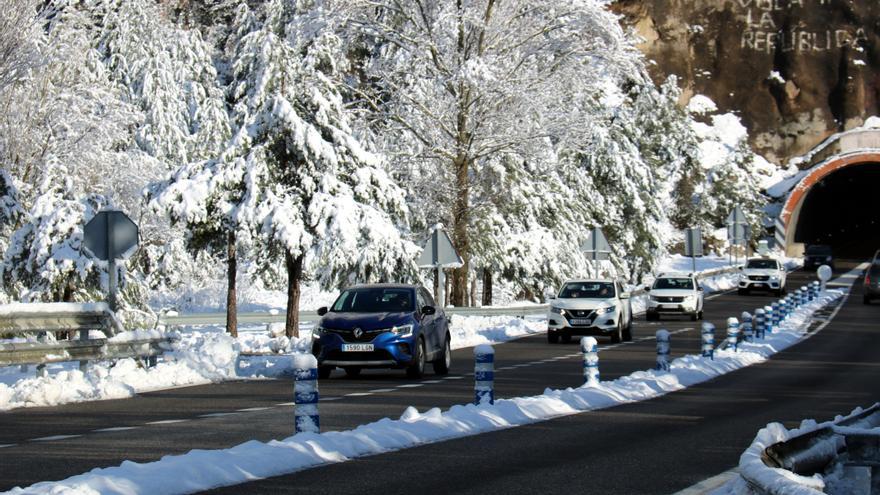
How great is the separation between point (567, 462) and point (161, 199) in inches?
1068

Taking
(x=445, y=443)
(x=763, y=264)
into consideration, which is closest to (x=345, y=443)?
(x=445, y=443)

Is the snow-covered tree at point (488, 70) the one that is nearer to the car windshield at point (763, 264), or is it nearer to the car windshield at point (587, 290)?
the car windshield at point (587, 290)

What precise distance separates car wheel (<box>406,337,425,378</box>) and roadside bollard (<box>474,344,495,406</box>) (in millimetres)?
7328

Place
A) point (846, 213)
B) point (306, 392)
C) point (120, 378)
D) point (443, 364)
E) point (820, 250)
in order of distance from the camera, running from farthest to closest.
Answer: point (846, 213), point (820, 250), point (443, 364), point (120, 378), point (306, 392)

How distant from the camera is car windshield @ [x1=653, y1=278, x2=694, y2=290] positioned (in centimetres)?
5072

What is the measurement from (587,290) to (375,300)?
562 inches

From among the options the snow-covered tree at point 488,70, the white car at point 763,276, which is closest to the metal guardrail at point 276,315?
the snow-covered tree at point 488,70

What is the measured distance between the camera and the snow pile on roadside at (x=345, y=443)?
32.6ft

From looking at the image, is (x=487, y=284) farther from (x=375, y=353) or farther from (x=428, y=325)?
(x=375, y=353)

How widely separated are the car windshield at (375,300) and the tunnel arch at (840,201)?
246ft

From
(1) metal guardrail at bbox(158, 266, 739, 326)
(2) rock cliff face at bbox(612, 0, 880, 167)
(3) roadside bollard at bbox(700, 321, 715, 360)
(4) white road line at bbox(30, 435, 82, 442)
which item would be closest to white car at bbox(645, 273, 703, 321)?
(1) metal guardrail at bbox(158, 266, 739, 326)

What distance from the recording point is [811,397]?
20.5 metres

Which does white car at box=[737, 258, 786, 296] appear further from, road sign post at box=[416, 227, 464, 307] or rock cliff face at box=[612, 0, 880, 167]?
rock cliff face at box=[612, 0, 880, 167]

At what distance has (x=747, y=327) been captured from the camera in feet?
112
